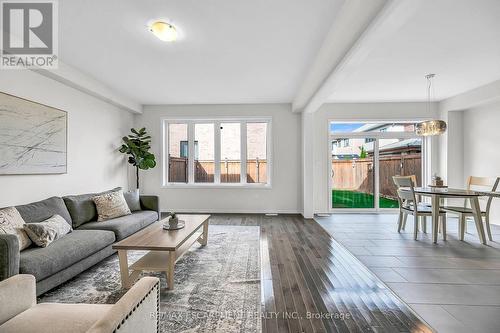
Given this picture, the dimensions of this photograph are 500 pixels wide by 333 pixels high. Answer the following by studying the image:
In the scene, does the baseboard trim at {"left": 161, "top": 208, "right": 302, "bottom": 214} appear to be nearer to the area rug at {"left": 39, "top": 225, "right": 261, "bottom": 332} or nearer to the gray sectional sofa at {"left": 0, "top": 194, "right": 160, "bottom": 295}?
the gray sectional sofa at {"left": 0, "top": 194, "right": 160, "bottom": 295}

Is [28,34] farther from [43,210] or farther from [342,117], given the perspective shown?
[342,117]

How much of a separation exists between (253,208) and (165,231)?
10.2ft

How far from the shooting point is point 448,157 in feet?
17.0

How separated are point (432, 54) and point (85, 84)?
524 cm

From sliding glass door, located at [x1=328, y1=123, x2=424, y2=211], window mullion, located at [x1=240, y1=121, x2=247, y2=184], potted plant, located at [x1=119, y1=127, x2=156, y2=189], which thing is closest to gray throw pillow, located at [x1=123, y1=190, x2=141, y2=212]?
potted plant, located at [x1=119, y1=127, x2=156, y2=189]

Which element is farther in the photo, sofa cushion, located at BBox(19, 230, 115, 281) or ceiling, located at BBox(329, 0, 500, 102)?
ceiling, located at BBox(329, 0, 500, 102)

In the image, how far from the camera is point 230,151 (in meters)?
5.71

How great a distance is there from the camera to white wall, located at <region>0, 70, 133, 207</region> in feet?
9.46

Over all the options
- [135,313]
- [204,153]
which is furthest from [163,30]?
[204,153]

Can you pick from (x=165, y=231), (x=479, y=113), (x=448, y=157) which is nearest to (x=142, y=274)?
(x=165, y=231)

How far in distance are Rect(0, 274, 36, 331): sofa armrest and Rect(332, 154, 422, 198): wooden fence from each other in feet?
18.1

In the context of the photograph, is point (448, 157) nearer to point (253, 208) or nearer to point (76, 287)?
point (253, 208)

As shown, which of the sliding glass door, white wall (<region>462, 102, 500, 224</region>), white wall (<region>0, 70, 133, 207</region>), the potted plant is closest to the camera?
white wall (<region>0, 70, 133, 207</region>)

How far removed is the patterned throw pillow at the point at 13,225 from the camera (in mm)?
2127
